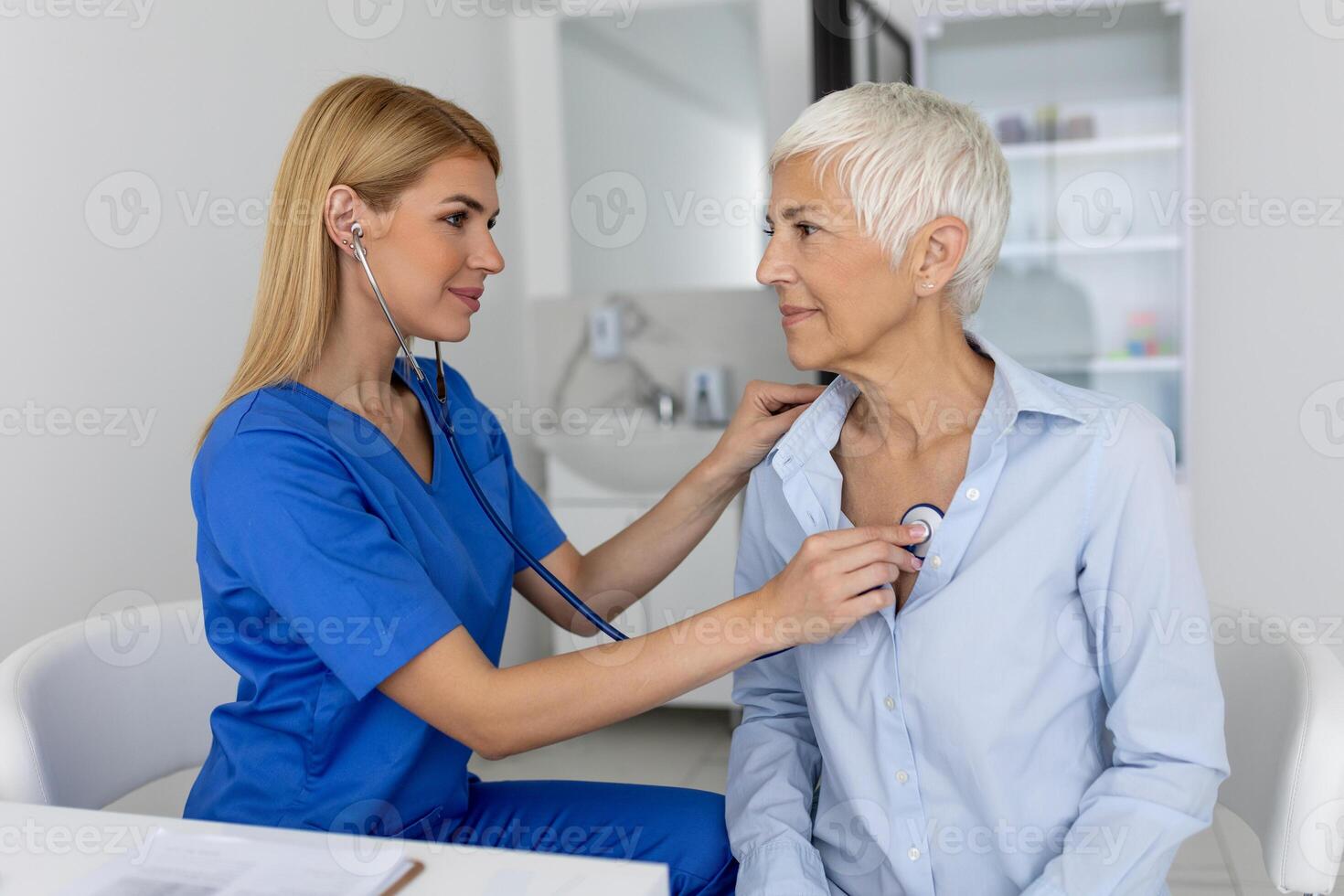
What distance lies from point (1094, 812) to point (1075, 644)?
160mm

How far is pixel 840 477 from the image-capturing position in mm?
1294

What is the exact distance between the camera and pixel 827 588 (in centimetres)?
102

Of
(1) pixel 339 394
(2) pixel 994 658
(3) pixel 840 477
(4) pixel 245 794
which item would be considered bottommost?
(4) pixel 245 794

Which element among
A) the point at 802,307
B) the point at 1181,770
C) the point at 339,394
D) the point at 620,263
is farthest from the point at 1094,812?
the point at 620,263

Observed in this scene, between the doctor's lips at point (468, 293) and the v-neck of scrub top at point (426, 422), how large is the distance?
0.13m

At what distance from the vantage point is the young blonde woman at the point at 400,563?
42.3 inches

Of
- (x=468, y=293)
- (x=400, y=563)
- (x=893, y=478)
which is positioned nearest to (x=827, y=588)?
(x=893, y=478)

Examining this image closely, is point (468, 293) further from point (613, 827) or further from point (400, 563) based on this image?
point (613, 827)

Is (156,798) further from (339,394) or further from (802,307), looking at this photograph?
(802,307)

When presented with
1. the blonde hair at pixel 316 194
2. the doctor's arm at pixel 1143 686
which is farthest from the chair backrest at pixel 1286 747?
the blonde hair at pixel 316 194

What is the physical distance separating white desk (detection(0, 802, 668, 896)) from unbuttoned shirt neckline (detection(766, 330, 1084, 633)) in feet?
1.46

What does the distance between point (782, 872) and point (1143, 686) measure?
0.39 meters

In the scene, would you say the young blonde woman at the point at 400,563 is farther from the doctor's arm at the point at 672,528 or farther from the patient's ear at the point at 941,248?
the patient's ear at the point at 941,248

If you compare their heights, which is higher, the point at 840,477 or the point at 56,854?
the point at 840,477
